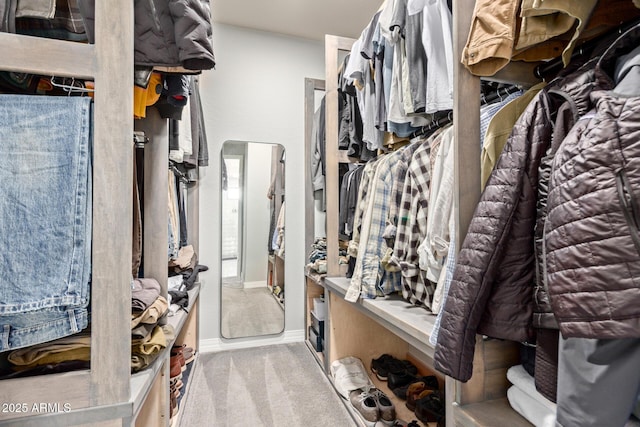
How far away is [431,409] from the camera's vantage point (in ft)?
5.35

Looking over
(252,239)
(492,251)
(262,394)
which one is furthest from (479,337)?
(252,239)

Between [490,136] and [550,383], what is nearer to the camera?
[550,383]

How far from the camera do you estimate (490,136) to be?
0.93 meters

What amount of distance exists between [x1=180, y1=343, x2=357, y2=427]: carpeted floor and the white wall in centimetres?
41

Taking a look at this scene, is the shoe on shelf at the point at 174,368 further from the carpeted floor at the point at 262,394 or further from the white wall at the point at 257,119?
the white wall at the point at 257,119

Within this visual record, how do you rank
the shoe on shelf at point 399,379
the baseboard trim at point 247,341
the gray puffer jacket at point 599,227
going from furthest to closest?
the baseboard trim at point 247,341 → the shoe on shelf at point 399,379 → the gray puffer jacket at point 599,227

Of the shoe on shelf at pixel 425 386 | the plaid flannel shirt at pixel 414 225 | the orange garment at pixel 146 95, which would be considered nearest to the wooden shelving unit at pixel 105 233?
the orange garment at pixel 146 95

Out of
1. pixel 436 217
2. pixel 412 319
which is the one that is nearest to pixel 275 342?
pixel 412 319

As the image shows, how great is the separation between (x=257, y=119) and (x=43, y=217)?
240 cm

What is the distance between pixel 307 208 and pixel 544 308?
2463 millimetres

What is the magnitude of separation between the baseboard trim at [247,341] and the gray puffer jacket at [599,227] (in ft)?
8.96

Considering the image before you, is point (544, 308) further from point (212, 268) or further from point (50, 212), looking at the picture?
point (212, 268)

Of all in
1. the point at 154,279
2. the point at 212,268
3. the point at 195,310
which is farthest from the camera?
the point at 212,268

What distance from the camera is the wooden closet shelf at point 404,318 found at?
3.88 feet
